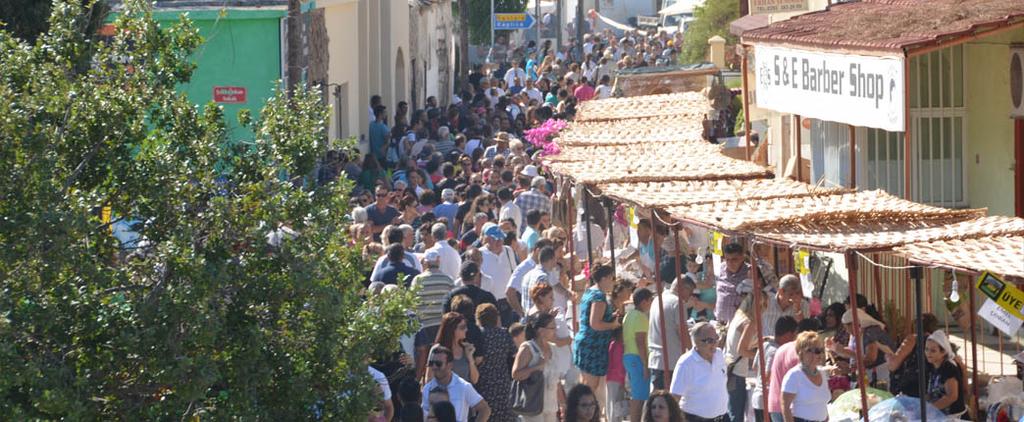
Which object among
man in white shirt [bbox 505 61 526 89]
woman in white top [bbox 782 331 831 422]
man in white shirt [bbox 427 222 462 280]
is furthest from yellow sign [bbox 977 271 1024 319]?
man in white shirt [bbox 505 61 526 89]

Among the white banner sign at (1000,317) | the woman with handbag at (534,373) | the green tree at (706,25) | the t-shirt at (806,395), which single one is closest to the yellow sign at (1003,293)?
the white banner sign at (1000,317)

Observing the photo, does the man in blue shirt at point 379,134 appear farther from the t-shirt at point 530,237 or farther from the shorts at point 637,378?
the shorts at point 637,378

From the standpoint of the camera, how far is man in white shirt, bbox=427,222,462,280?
543 inches

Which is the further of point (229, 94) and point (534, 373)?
point (229, 94)

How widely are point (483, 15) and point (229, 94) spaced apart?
128 ft

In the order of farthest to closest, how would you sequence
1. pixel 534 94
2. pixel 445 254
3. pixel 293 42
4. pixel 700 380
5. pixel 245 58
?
1. pixel 534 94
2. pixel 245 58
3. pixel 293 42
4. pixel 445 254
5. pixel 700 380

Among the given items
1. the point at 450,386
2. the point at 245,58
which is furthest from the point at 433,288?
the point at 245,58

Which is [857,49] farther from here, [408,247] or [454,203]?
[454,203]

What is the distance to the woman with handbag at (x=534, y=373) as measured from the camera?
36.3 ft

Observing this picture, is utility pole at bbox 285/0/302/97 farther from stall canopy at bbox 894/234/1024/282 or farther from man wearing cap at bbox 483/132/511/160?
stall canopy at bbox 894/234/1024/282

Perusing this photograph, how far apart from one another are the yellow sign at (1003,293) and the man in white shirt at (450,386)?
3.31m

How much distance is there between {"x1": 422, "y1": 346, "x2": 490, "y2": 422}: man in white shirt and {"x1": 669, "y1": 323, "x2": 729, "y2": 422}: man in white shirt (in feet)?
4.58

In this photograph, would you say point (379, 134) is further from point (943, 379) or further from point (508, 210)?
point (943, 379)

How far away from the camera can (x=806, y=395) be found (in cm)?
1007
